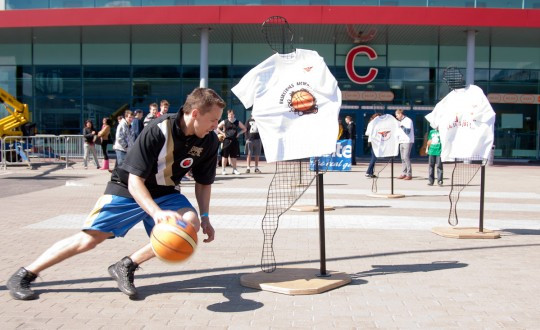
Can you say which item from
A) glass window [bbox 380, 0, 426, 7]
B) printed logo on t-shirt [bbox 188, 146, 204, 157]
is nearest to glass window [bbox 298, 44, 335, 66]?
glass window [bbox 380, 0, 426, 7]

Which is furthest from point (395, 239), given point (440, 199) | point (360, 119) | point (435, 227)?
point (360, 119)

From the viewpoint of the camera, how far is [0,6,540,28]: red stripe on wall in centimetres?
2350

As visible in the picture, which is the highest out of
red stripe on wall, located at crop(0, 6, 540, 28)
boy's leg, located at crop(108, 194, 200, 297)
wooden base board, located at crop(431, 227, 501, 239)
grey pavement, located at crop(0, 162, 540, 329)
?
red stripe on wall, located at crop(0, 6, 540, 28)

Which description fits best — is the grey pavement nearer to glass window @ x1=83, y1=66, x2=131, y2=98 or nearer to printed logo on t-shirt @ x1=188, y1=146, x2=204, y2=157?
printed logo on t-shirt @ x1=188, y1=146, x2=204, y2=157

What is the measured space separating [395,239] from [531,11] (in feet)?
65.4

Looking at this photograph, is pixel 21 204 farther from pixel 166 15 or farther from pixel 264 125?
pixel 166 15

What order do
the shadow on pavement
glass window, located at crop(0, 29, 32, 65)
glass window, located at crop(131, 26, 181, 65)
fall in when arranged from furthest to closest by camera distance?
glass window, located at crop(0, 29, 32, 65), glass window, located at crop(131, 26, 181, 65), the shadow on pavement

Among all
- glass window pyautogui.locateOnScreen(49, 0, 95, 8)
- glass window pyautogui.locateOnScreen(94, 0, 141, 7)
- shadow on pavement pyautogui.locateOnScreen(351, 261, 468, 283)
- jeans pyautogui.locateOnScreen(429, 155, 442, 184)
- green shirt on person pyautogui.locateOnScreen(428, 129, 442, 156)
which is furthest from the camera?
glass window pyautogui.locateOnScreen(49, 0, 95, 8)

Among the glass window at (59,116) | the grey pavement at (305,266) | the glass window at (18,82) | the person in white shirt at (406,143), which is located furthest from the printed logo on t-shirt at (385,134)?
the glass window at (18,82)

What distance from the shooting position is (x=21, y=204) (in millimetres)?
10828

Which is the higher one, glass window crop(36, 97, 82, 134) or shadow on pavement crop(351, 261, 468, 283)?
glass window crop(36, 97, 82, 134)

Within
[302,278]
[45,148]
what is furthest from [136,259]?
[45,148]

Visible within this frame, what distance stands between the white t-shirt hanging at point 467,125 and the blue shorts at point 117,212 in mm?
4323

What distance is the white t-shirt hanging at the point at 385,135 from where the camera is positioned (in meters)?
12.3
